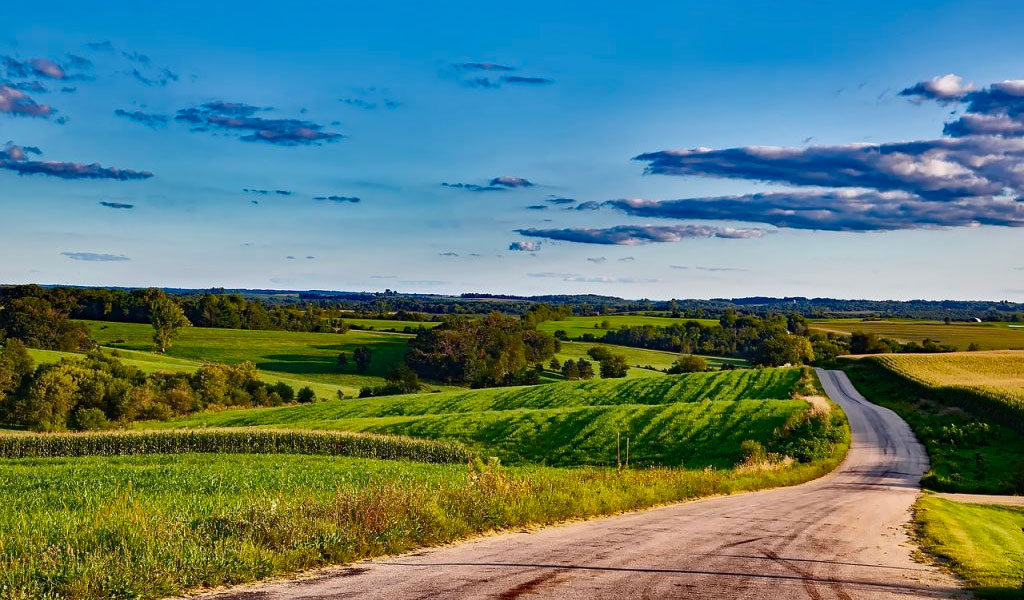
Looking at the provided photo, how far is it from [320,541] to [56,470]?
26400mm

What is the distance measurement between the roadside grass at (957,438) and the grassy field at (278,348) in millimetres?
70645

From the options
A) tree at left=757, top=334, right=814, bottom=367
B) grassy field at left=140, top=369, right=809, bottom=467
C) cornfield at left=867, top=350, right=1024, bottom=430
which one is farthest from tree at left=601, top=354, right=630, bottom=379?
cornfield at left=867, top=350, right=1024, bottom=430

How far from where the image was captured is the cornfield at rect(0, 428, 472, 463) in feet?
161

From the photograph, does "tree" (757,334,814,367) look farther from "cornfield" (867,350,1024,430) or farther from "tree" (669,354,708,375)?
"cornfield" (867,350,1024,430)

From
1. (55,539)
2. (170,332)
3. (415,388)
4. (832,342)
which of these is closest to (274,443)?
(55,539)

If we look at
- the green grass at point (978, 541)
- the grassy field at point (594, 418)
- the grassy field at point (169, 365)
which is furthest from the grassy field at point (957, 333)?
the green grass at point (978, 541)

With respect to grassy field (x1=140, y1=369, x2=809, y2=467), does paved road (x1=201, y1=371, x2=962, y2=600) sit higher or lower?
higher

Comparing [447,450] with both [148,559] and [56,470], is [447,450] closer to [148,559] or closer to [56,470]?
[56,470]

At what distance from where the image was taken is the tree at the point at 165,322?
12094 cm

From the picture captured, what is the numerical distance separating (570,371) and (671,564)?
10610 cm

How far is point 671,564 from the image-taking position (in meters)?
13.8

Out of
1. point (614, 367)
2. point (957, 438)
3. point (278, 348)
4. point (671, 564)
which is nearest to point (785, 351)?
point (614, 367)

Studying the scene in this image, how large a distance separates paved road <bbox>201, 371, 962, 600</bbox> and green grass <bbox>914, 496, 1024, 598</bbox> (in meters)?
0.60

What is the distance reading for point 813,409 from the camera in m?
54.1
